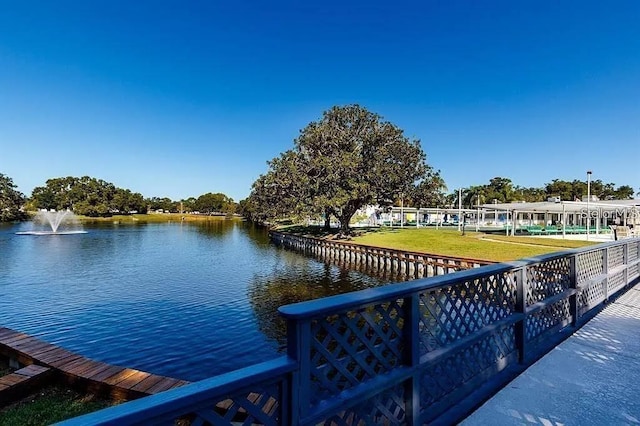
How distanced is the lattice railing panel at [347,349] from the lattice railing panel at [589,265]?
4080mm

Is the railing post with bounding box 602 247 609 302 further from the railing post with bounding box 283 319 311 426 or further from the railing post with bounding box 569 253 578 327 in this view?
the railing post with bounding box 283 319 311 426

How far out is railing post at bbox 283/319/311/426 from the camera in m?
1.65

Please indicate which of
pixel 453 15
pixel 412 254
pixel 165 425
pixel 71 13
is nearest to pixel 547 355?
pixel 165 425

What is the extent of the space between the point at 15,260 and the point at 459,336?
25570 millimetres

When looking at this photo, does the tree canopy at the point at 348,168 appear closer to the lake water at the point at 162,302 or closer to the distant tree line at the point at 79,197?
the lake water at the point at 162,302

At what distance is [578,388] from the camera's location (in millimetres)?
3189

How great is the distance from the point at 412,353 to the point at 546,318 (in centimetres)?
303

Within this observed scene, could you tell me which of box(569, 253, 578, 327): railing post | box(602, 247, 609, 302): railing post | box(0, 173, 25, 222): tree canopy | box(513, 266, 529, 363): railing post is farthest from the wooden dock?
box(0, 173, 25, 222): tree canopy

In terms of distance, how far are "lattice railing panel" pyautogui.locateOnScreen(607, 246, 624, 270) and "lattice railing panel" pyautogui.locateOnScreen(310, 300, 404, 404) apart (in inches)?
244

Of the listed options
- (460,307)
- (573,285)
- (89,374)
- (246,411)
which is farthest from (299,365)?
(573,285)

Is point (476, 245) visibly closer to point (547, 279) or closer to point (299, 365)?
point (547, 279)

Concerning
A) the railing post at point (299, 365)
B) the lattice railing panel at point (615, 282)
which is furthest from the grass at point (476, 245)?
the railing post at point (299, 365)

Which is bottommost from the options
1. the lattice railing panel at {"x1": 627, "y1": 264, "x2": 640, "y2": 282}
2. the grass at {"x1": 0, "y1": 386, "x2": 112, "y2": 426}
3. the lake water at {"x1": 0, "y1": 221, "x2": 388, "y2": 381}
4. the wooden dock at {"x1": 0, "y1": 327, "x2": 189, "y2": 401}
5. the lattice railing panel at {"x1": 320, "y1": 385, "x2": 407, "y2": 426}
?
the lake water at {"x1": 0, "y1": 221, "x2": 388, "y2": 381}

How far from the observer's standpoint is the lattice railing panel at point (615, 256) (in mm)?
6507
